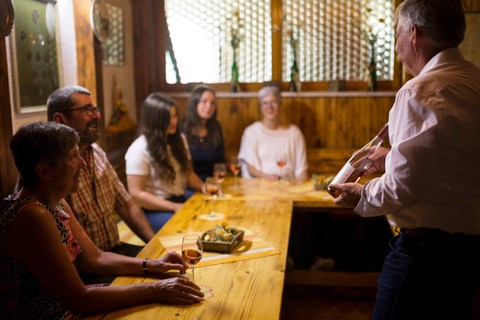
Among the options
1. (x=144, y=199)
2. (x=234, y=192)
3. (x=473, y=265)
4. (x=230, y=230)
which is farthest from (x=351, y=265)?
(x=473, y=265)

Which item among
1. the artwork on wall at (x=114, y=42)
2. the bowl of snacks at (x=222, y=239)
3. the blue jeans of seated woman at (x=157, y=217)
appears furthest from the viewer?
the artwork on wall at (x=114, y=42)

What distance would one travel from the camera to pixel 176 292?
1533 mm

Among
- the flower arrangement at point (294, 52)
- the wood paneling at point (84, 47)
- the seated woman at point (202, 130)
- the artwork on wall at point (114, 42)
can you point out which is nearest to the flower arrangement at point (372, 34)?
the flower arrangement at point (294, 52)

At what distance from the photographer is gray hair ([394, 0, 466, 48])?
1.48 meters

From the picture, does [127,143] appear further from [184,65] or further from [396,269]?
[396,269]

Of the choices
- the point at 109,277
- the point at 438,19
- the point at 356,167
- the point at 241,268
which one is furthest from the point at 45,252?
the point at 438,19

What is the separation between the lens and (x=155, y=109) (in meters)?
3.32

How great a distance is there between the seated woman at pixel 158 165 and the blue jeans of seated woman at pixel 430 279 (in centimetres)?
174

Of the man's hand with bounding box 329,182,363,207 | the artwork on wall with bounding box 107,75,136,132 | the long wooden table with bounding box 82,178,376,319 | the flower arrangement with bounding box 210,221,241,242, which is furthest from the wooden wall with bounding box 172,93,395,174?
the man's hand with bounding box 329,182,363,207

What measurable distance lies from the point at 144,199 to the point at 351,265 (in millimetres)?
1914

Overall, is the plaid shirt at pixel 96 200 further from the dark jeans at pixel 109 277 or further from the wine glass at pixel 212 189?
the wine glass at pixel 212 189

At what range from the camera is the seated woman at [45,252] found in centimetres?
143

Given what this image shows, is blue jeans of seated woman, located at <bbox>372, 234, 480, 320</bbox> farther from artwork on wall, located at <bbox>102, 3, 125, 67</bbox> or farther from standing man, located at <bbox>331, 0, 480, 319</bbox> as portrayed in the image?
artwork on wall, located at <bbox>102, 3, 125, 67</bbox>

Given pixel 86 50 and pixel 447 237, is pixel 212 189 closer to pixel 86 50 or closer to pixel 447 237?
pixel 447 237
